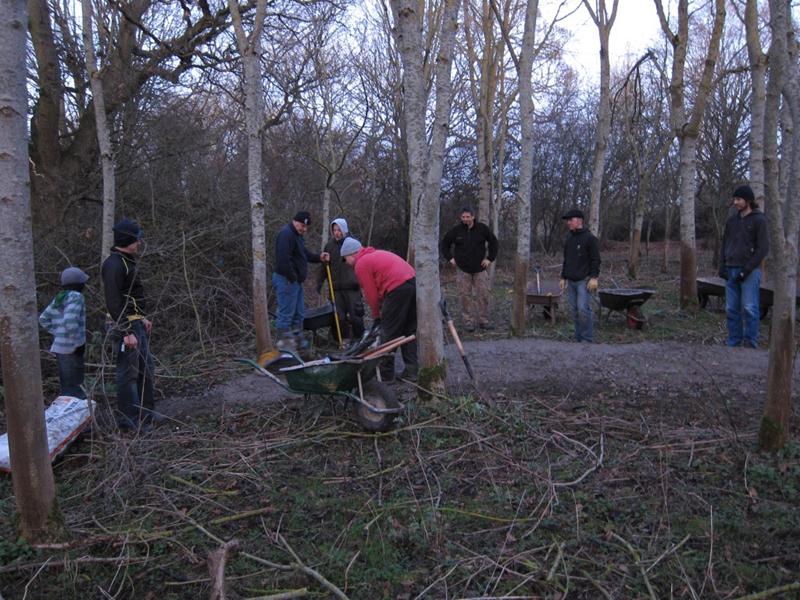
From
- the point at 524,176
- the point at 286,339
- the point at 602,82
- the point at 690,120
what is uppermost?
the point at 602,82

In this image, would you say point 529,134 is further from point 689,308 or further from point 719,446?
point 719,446

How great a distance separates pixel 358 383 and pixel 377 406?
8.9 inches

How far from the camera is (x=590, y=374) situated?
6.32 meters

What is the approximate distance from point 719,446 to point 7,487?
495 centimetres

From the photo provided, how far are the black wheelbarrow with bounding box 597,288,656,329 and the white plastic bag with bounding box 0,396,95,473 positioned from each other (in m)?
6.97

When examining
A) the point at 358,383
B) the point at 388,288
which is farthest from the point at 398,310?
the point at 358,383

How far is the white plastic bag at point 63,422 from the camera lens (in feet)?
15.1

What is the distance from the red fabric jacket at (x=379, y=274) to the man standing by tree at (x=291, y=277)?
2465 mm

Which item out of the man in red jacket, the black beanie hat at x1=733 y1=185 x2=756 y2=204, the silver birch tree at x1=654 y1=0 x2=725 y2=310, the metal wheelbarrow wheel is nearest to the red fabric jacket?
the man in red jacket

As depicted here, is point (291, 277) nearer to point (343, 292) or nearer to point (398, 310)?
point (343, 292)

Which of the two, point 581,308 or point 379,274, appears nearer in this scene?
point 379,274

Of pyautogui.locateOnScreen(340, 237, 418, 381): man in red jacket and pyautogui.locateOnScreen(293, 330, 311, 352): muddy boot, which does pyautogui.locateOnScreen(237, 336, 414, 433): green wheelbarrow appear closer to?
pyautogui.locateOnScreen(340, 237, 418, 381): man in red jacket

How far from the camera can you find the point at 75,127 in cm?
1153

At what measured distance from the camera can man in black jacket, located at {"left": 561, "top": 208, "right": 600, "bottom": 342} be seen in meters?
7.82
